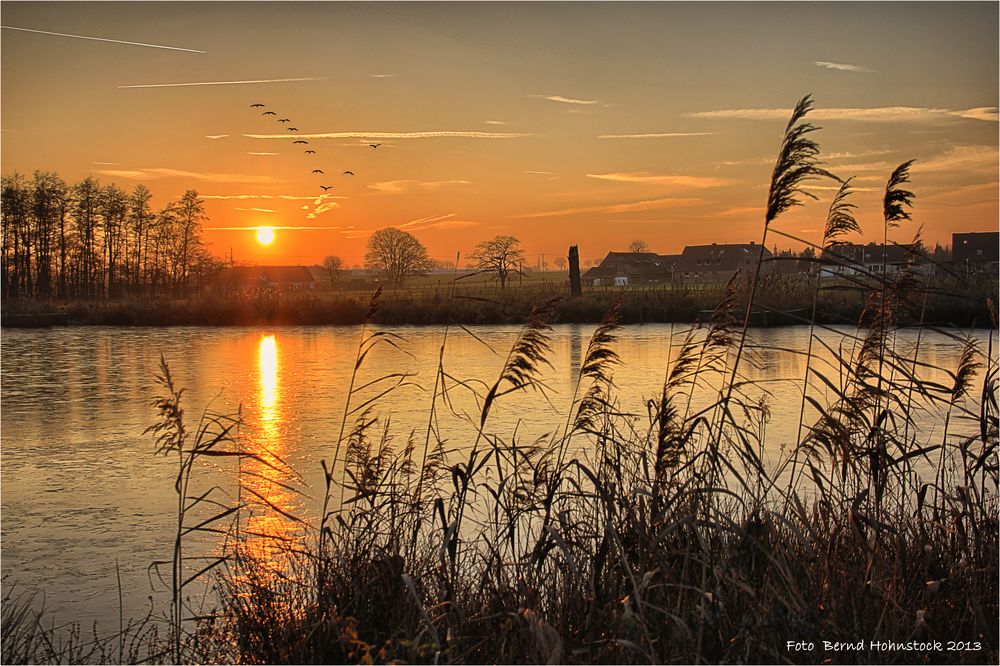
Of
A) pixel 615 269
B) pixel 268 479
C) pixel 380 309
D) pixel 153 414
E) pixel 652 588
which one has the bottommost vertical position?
pixel 153 414

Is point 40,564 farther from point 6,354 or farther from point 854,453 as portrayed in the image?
point 6,354

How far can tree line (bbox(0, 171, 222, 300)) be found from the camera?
3509 centimetres

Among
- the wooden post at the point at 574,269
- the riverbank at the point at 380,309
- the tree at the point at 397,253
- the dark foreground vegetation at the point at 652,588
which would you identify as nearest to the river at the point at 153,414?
the dark foreground vegetation at the point at 652,588

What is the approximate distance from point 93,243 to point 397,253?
58.1ft

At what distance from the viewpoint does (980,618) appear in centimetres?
257

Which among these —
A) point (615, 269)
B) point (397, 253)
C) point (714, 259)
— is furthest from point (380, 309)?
point (714, 259)

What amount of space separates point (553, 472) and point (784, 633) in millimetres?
1102

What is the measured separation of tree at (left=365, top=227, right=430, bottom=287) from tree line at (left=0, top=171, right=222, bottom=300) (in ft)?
40.0

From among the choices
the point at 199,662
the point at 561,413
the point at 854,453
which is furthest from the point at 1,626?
the point at 561,413

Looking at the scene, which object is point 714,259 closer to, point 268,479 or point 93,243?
point 93,243

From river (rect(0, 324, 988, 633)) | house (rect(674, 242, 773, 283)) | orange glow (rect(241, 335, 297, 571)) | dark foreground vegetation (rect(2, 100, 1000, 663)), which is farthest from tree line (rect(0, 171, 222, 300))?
house (rect(674, 242, 773, 283))

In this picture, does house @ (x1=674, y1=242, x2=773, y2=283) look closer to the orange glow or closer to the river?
the river

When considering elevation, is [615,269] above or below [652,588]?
above

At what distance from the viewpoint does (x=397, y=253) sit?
51156mm
